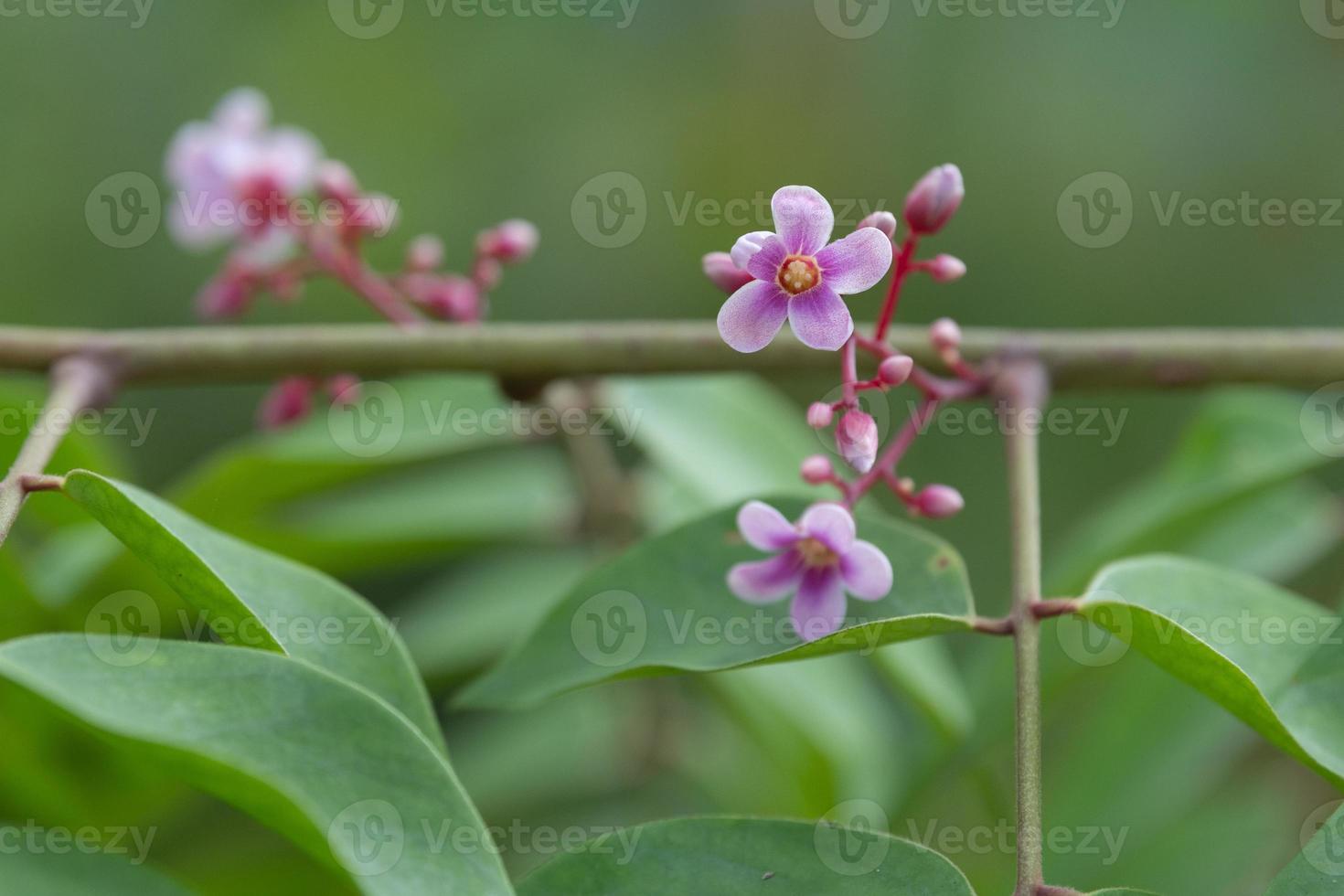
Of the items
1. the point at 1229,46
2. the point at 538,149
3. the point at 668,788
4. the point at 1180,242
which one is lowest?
the point at 668,788

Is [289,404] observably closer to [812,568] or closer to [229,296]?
[229,296]

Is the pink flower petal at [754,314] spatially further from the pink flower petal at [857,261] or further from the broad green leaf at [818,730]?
the broad green leaf at [818,730]

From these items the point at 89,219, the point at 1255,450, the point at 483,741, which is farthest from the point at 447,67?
the point at 1255,450

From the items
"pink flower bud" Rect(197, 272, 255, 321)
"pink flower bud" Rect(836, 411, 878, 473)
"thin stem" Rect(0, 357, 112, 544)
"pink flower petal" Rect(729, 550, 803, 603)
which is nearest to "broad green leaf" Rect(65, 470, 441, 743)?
"thin stem" Rect(0, 357, 112, 544)

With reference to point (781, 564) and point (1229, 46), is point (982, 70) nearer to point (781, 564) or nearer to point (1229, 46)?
point (1229, 46)

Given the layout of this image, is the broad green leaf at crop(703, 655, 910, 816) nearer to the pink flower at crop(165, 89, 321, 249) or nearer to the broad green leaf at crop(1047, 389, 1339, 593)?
the broad green leaf at crop(1047, 389, 1339, 593)

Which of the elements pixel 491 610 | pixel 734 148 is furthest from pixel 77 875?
pixel 734 148

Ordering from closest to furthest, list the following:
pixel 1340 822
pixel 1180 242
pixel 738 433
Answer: pixel 1340 822, pixel 738 433, pixel 1180 242
